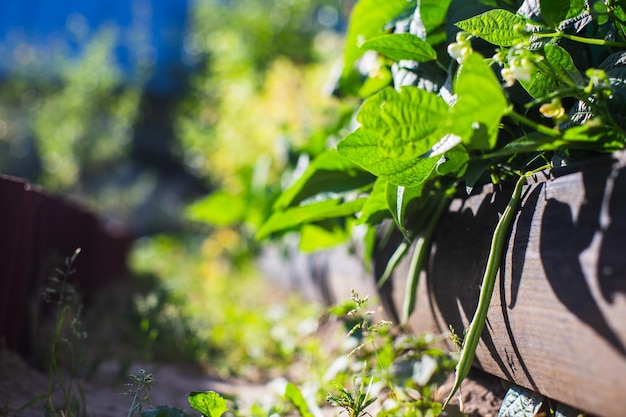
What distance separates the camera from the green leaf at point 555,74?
773mm

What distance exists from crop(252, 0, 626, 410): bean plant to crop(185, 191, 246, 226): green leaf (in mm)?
1326

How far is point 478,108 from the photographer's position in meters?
0.63

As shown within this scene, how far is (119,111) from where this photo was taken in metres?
11.6

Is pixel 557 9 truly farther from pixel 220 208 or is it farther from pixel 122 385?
pixel 220 208

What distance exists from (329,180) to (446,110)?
62cm

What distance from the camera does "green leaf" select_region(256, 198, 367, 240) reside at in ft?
3.80

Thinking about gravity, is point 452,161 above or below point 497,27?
below

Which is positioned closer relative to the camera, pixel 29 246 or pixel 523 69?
pixel 523 69

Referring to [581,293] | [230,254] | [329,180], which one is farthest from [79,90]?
[581,293]

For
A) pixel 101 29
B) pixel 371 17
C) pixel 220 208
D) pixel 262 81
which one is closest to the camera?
pixel 371 17

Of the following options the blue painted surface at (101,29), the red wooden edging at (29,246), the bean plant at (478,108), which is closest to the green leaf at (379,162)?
the bean plant at (478,108)

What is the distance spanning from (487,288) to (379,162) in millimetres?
249

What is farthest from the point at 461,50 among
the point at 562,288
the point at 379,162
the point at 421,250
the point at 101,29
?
the point at 101,29

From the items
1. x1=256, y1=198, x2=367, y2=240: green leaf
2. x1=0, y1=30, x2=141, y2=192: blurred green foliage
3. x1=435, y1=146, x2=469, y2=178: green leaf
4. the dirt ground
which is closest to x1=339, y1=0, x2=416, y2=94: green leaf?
Result: x1=256, y1=198, x2=367, y2=240: green leaf
